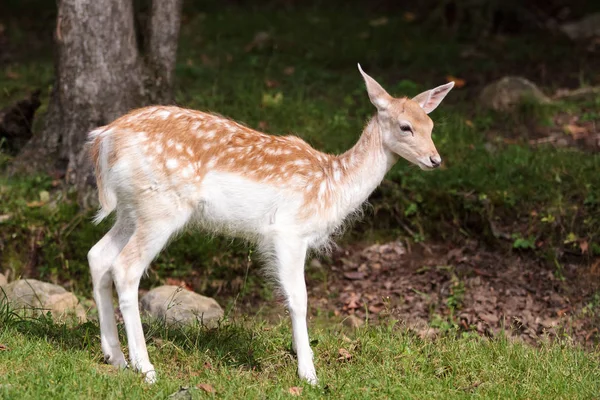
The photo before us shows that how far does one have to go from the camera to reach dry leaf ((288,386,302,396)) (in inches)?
210

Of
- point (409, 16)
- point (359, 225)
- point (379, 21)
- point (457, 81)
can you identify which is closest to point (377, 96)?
point (359, 225)

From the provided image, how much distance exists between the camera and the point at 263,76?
34.2 feet

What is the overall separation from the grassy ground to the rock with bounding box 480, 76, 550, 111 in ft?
0.44

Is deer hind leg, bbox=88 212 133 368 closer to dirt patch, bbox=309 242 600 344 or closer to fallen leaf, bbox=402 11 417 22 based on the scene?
dirt patch, bbox=309 242 600 344

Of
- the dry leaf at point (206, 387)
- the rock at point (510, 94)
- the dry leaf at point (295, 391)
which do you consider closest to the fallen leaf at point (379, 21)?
the rock at point (510, 94)

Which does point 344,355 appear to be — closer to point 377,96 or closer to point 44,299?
point 377,96

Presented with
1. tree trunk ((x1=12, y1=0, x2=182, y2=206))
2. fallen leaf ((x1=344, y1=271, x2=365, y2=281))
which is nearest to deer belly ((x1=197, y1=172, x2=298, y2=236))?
fallen leaf ((x1=344, y1=271, x2=365, y2=281))

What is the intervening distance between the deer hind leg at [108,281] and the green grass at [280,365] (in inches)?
4.7

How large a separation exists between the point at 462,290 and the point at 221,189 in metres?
2.91

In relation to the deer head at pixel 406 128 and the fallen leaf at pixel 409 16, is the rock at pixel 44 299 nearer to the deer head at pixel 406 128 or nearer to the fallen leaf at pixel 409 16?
the deer head at pixel 406 128

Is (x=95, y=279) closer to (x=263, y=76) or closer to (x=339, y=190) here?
(x=339, y=190)

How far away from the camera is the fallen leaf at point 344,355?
603cm

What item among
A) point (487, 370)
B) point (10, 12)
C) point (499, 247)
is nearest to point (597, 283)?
point (499, 247)

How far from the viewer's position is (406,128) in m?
5.94
